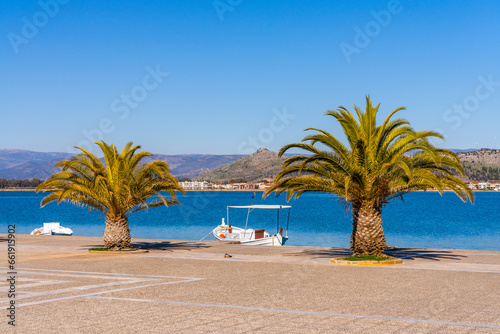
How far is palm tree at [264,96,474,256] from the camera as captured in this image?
19.5 meters

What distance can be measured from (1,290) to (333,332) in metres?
7.84

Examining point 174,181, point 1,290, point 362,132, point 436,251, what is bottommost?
point 1,290

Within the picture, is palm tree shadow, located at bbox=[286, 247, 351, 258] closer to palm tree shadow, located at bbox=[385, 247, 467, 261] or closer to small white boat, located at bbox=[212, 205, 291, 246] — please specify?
palm tree shadow, located at bbox=[385, 247, 467, 261]

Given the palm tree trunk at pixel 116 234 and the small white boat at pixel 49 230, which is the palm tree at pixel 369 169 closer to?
the palm tree trunk at pixel 116 234

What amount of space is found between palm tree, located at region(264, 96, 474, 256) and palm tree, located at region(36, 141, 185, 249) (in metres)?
6.13

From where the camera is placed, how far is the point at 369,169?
774 inches

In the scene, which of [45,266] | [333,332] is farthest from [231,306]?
[45,266]

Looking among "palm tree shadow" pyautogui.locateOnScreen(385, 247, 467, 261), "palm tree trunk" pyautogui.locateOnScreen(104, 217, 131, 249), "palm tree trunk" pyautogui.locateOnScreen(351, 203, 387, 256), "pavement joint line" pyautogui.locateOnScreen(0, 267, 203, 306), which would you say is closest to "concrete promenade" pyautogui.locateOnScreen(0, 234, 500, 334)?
"pavement joint line" pyautogui.locateOnScreen(0, 267, 203, 306)

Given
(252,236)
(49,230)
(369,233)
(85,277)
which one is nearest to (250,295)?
(85,277)

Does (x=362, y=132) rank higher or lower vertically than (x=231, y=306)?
higher

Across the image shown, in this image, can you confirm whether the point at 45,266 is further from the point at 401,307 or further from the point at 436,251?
the point at 436,251

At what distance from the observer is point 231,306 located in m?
11.1

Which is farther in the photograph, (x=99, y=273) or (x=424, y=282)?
(x=99, y=273)

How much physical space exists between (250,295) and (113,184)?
500 inches
